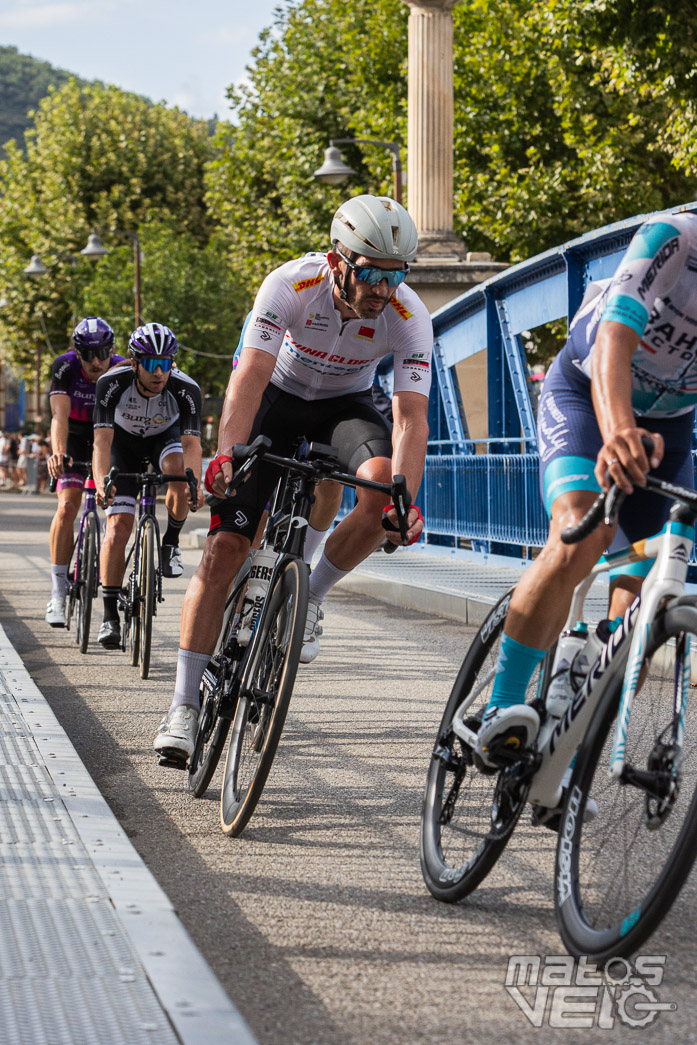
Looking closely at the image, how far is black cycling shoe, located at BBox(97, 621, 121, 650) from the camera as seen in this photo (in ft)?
26.7

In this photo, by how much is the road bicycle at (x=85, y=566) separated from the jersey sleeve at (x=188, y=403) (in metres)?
0.87

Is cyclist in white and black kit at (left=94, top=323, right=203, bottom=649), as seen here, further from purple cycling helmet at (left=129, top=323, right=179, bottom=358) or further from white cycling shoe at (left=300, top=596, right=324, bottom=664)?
white cycling shoe at (left=300, top=596, right=324, bottom=664)

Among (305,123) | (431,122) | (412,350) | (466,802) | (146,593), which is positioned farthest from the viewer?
(305,123)

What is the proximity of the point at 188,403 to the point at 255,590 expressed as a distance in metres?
3.79

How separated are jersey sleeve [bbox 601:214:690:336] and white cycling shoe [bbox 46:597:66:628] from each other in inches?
250

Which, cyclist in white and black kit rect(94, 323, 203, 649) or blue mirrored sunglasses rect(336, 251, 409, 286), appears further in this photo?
cyclist in white and black kit rect(94, 323, 203, 649)

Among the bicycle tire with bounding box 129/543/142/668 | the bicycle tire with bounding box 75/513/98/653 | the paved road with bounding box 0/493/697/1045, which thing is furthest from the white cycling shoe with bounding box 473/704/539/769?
the bicycle tire with bounding box 75/513/98/653

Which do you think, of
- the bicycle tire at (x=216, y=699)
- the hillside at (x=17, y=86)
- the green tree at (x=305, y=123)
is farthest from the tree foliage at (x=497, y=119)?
the hillside at (x=17, y=86)

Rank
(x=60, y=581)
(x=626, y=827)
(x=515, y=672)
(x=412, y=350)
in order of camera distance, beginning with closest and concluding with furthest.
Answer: (x=626, y=827), (x=515, y=672), (x=412, y=350), (x=60, y=581)

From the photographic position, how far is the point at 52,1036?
259 cm

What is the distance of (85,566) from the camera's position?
873 cm

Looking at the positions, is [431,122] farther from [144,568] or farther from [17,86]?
[17,86]

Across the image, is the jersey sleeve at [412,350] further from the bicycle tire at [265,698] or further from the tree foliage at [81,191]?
the tree foliage at [81,191]

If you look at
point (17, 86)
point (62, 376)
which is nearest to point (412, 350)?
point (62, 376)
